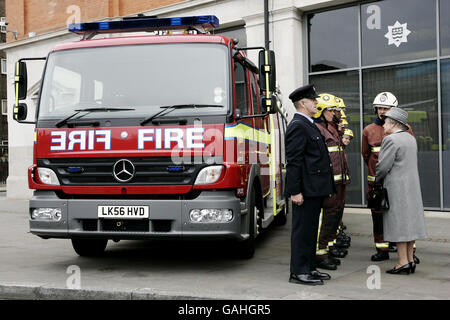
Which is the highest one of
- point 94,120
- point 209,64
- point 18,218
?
point 209,64

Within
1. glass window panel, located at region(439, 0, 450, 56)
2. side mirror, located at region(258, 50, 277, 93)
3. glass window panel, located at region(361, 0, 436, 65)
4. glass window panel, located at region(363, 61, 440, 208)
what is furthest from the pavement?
glass window panel, located at region(361, 0, 436, 65)

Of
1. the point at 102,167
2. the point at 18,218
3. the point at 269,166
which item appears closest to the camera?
the point at 102,167

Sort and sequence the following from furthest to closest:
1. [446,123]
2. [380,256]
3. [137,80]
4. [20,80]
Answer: [446,123] < [380,256] < [20,80] < [137,80]

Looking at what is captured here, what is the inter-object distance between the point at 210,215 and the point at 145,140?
1047 millimetres

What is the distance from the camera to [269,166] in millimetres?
8477

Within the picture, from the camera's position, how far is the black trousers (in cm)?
563

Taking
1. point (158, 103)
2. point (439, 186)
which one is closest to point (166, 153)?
point (158, 103)

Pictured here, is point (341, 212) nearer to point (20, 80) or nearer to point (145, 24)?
point (145, 24)

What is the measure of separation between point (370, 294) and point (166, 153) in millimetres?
2457

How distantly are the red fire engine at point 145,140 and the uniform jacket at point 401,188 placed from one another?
141 cm

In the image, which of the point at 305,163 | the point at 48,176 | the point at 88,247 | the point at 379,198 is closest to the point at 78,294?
the point at 48,176

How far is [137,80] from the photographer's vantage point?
637cm

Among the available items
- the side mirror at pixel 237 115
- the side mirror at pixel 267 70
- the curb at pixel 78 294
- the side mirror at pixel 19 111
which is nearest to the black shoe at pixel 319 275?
the curb at pixel 78 294

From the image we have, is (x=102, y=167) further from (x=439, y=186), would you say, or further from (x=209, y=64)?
(x=439, y=186)
